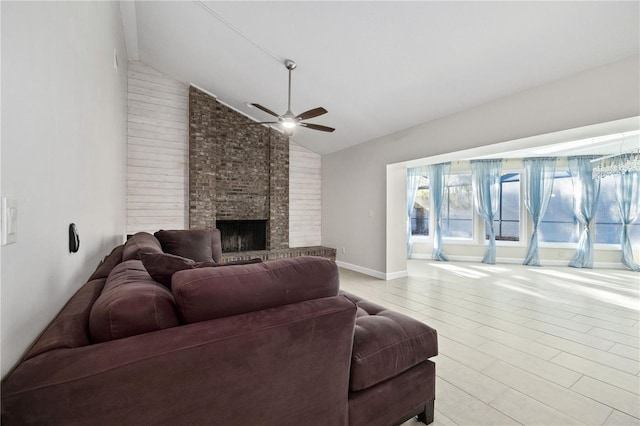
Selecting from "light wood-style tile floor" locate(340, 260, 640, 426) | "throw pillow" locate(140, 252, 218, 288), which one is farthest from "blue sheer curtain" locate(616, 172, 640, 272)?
"throw pillow" locate(140, 252, 218, 288)

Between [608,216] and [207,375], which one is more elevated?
[608,216]

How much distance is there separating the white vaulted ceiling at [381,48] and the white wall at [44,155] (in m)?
1.97

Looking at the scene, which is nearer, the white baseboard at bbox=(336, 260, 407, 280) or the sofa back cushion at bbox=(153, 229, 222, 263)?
the sofa back cushion at bbox=(153, 229, 222, 263)

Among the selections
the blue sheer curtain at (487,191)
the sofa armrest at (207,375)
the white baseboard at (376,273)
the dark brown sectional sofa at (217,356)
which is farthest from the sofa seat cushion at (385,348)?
the blue sheer curtain at (487,191)

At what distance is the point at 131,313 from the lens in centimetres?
95

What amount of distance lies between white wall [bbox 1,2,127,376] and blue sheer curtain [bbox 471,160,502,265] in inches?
296

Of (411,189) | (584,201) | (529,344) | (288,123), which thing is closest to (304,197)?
(411,189)

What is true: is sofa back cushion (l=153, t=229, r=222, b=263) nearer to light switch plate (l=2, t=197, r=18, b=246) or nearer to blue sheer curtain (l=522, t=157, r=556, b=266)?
light switch plate (l=2, t=197, r=18, b=246)

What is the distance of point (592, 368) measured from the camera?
2287 mm

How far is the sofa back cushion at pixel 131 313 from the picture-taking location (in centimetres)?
92

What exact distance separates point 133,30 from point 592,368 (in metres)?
6.57

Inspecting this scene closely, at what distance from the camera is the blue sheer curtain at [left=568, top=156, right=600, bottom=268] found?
20.6 ft

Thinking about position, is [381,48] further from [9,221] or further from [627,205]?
[627,205]

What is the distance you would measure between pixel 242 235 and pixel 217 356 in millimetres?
5458
